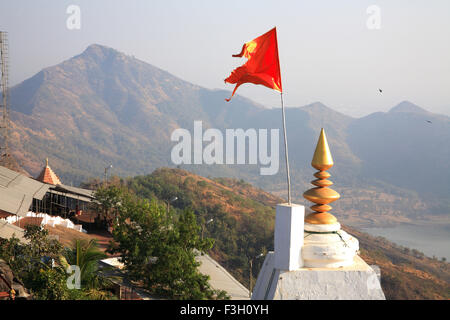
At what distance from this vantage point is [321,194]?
9.14 metres

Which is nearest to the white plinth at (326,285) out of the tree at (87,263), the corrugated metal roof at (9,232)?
the tree at (87,263)

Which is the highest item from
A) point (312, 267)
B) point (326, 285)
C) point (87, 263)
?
point (312, 267)

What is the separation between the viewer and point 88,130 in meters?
152

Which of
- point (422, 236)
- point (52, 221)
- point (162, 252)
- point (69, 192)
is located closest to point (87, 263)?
point (162, 252)

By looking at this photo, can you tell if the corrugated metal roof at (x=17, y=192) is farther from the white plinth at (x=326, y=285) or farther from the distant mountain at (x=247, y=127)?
the distant mountain at (x=247, y=127)

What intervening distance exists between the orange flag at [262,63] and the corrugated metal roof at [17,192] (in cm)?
1402

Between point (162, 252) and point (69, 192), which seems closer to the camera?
point (162, 252)

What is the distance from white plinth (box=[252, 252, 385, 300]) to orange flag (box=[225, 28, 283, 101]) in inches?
138

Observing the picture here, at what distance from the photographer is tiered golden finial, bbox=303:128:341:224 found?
9.12m

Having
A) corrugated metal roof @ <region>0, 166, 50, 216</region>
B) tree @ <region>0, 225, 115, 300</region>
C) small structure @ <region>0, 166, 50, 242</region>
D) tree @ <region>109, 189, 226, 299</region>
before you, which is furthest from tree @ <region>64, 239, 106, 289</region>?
corrugated metal roof @ <region>0, 166, 50, 216</region>

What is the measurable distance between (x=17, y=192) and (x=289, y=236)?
18.9 metres

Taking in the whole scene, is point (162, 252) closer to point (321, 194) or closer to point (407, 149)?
point (321, 194)
